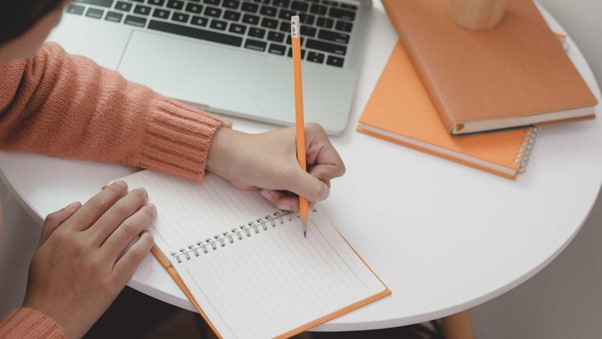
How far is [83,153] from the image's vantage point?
2.61 ft

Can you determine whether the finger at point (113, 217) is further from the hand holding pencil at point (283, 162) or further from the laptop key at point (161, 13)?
A: the laptop key at point (161, 13)

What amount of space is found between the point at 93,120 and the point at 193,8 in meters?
0.23

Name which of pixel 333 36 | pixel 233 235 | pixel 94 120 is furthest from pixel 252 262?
pixel 333 36

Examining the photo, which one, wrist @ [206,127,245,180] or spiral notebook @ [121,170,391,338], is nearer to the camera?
spiral notebook @ [121,170,391,338]

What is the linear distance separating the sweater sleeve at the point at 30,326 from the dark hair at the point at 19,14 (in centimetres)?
A: 30

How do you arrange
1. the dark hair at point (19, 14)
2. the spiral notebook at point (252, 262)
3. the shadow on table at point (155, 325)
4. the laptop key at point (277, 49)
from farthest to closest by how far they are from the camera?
the shadow on table at point (155, 325), the laptop key at point (277, 49), the spiral notebook at point (252, 262), the dark hair at point (19, 14)

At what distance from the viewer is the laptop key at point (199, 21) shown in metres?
0.94

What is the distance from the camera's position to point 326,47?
0.92 meters

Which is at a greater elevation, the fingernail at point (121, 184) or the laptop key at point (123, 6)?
the laptop key at point (123, 6)

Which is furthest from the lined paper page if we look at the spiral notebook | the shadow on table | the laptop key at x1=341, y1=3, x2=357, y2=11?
the shadow on table

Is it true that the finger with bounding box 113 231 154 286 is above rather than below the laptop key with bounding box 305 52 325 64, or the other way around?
below

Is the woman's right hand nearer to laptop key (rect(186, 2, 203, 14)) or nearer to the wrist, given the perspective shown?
the wrist

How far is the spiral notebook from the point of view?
69cm

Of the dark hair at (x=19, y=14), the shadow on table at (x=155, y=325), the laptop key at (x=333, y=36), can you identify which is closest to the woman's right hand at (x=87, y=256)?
the dark hair at (x=19, y=14)
